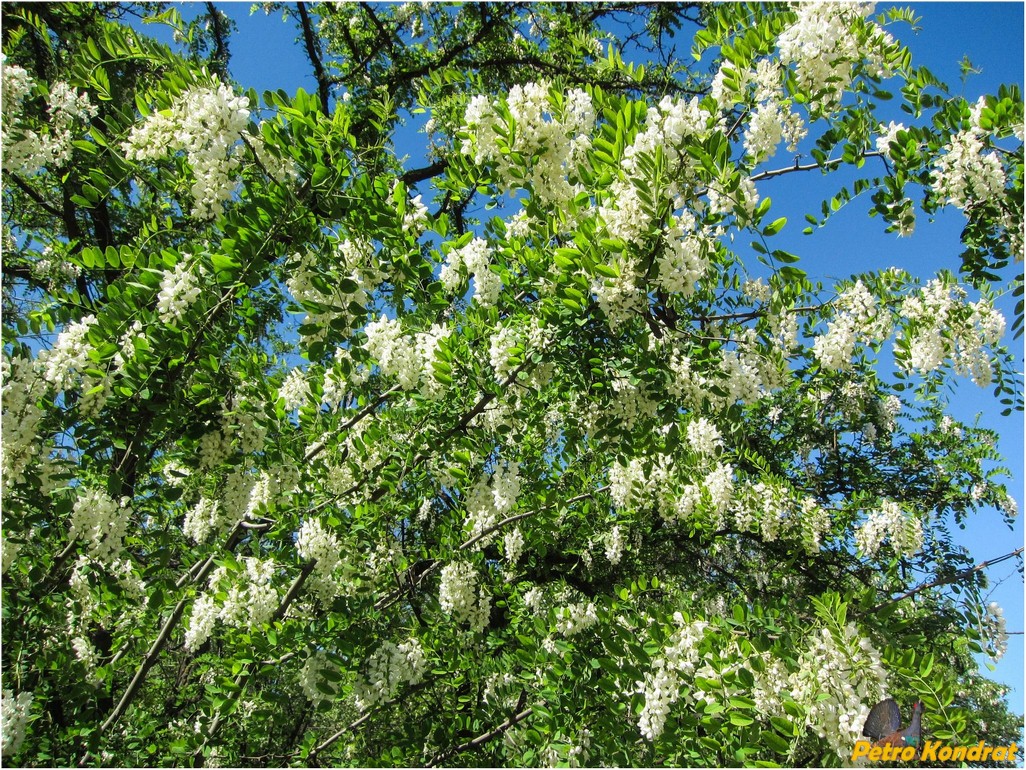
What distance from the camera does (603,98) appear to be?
8.16ft

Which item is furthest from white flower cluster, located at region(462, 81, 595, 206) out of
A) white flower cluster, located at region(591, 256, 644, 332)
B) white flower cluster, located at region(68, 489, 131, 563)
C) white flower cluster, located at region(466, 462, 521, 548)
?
white flower cluster, located at region(68, 489, 131, 563)

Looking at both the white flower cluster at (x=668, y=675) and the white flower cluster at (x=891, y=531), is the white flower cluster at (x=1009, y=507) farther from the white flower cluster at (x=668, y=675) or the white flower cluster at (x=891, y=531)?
the white flower cluster at (x=668, y=675)

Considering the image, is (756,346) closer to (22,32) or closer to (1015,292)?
(1015,292)

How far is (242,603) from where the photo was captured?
2.69 m

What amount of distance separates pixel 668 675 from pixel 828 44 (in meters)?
2.48

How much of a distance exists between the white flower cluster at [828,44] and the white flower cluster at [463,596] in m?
3.13

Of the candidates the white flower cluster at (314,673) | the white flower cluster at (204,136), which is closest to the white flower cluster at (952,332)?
the white flower cluster at (204,136)

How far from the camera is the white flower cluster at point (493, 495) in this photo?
10.7ft

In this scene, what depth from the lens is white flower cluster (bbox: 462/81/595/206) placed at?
7.84ft

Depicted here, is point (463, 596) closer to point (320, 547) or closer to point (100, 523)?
point (320, 547)

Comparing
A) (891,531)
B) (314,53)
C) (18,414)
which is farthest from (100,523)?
(891,531)

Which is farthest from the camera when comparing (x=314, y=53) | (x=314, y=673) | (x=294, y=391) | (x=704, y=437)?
(x=314, y=53)

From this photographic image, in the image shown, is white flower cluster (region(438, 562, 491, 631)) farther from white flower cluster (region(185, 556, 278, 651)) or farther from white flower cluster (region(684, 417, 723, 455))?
white flower cluster (region(684, 417, 723, 455))

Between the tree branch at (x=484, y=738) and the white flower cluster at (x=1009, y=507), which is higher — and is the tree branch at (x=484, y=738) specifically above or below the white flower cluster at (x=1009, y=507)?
below
